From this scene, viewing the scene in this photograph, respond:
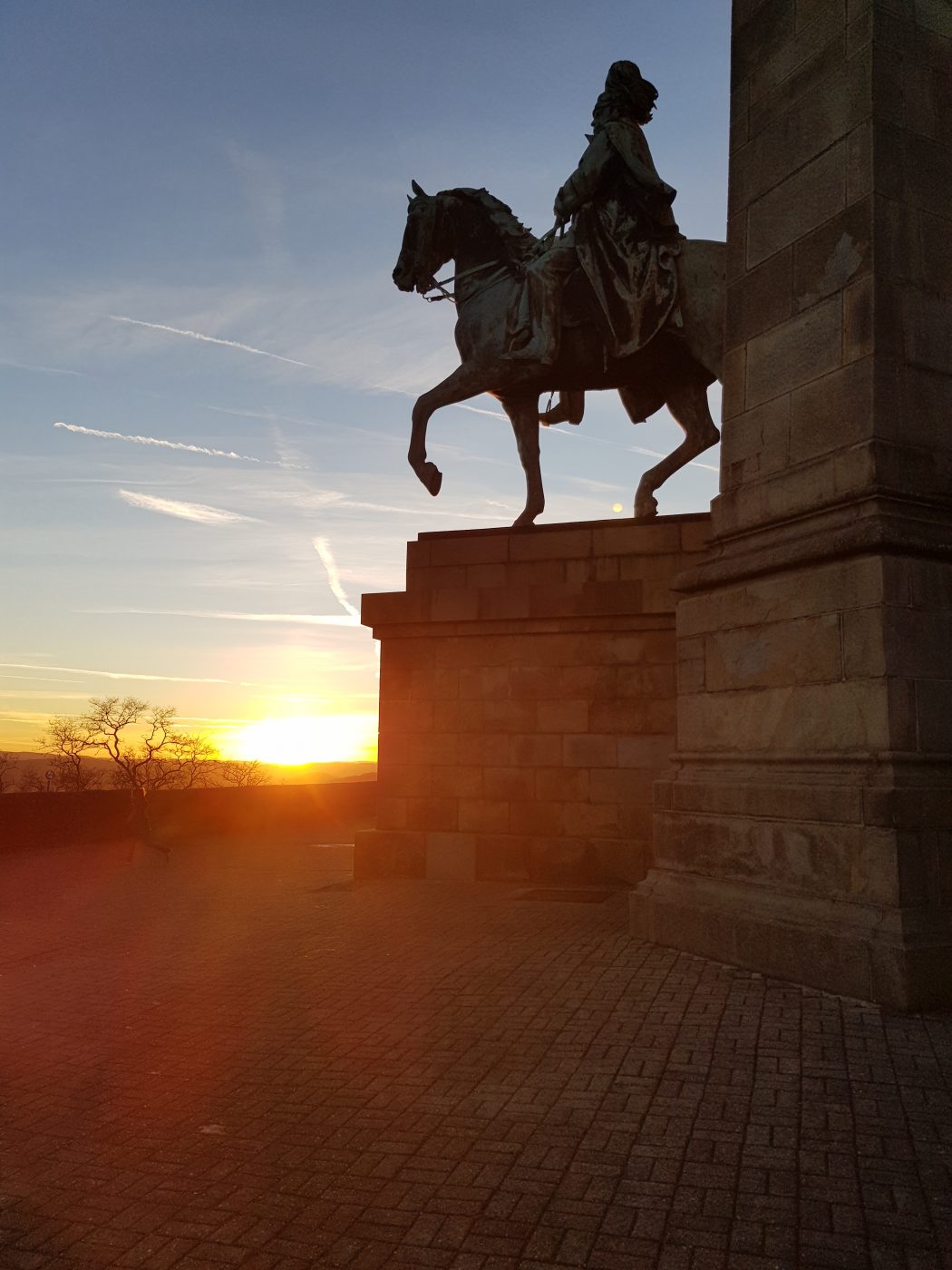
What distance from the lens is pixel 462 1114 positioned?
423 centimetres

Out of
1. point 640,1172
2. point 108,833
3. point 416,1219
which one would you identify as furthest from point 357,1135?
point 108,833

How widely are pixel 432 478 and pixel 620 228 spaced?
11.7 feet

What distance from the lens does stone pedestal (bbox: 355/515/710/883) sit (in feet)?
36.4

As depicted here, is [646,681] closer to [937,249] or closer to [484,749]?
[484,749]

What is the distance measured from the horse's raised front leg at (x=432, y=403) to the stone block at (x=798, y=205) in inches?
191

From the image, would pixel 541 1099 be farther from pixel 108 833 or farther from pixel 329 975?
pixel 108 833

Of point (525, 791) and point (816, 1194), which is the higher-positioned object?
point (525, 791)

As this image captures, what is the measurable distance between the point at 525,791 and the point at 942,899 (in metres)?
5.87

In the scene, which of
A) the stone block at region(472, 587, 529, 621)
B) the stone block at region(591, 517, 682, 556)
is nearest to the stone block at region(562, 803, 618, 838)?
the stone block at region(472, 587, 529, 621)

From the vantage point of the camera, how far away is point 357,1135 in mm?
4039

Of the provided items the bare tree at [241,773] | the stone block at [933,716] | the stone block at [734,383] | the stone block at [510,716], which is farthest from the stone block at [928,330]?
the bare tree at [241,773]

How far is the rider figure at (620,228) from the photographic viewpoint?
1130 cm

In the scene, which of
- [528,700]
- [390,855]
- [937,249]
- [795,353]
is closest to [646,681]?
[528,700]

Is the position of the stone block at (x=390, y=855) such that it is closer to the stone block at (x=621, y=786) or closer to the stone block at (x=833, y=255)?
the stone block at (x=621, y=786)
